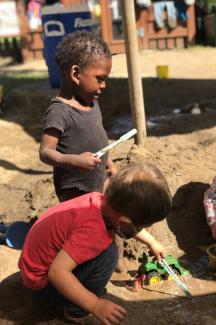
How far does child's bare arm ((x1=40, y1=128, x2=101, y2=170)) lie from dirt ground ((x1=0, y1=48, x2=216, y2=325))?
2.05 ft

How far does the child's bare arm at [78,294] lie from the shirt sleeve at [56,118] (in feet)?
2.59

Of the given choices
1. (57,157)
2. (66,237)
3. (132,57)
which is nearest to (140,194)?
(66,237)

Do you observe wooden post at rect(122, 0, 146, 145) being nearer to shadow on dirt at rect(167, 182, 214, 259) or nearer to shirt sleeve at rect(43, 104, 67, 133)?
shadow on dirt at rect(167, 182, 214, 259)

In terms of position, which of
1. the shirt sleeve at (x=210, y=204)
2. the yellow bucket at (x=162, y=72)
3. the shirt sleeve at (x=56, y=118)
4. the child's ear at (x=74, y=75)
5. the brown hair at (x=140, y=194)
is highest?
the child's ear at (x=74, y=75)

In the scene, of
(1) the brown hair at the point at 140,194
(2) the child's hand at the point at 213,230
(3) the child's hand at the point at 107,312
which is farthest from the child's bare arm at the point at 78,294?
(2) the child's hand at the point at 213,230

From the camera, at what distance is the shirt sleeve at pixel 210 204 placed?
3.25 metres

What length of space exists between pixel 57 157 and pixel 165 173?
128 centimetres

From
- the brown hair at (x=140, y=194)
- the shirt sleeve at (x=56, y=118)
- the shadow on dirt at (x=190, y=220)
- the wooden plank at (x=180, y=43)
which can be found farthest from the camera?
the wooden plank at (x=180, y=43)

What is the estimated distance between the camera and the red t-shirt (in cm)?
205

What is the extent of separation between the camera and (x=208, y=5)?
44.5ft

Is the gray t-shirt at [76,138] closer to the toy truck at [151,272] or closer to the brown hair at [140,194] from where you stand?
the toy truck at [151,272]

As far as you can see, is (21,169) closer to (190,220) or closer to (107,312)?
(190,220)

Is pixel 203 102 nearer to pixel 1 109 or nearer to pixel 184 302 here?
pixel 1 109

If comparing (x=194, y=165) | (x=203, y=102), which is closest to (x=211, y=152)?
Result: (x=194, y=165)
